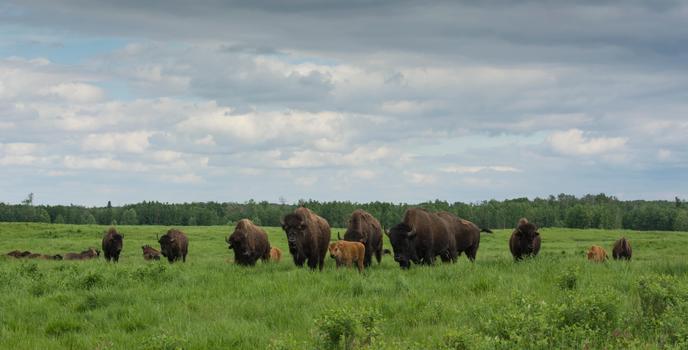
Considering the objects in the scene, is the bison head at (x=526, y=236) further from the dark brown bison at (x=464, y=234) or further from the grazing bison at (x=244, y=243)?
the grazing bison at (x=244, y=243)

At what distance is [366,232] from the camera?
2262 cm

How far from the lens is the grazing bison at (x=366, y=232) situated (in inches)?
868

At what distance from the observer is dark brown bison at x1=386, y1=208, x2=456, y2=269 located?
67.5 ft

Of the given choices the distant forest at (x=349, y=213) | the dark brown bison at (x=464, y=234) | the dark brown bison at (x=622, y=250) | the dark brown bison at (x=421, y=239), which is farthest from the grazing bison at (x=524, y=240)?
the distant forest at (x=349, y=213)

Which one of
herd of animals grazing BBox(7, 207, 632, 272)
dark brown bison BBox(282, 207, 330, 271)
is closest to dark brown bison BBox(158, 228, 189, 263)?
herd of animals grazing BBox(7, 207, 632, 272)

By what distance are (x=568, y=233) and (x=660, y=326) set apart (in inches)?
2679

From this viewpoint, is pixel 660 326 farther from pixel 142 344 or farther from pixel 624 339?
pixel 142 344

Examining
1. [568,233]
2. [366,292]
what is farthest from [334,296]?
[568,233]

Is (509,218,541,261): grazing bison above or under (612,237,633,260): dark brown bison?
above

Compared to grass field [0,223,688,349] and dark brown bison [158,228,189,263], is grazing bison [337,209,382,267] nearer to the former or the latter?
grass field [0,223,688,349]

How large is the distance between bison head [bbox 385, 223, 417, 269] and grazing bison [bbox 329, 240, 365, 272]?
4.19ft

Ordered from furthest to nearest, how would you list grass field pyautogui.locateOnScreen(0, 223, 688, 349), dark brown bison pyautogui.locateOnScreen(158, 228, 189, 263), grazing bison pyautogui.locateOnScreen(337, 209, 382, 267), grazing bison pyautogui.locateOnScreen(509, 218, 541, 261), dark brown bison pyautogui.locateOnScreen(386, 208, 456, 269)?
dark brown bison pyautogui.locateOnScreen(158, 228, 189, 263)
grazing bison pyautogui.locateOnScreen(509, 218, 541, 261)
grazing bison pyautogui.locateOnScreen(337, 209, 382, 267)
dark brown bison pyautogui.locateOnScreen(386, 208, 456, 269)
grass field pyautogui.locateOnScreen(0, 223, 688, 349)

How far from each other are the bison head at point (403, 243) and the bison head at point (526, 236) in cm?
411

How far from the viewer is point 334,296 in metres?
13.9
